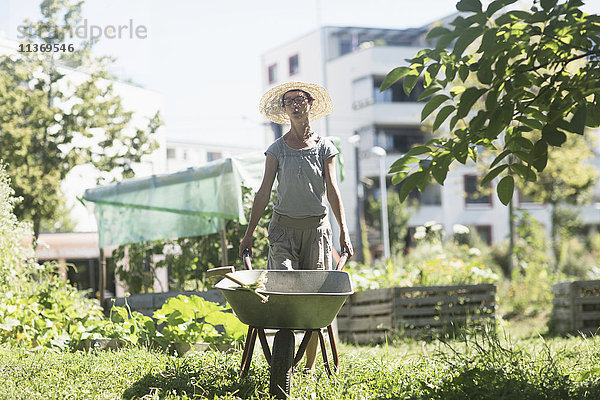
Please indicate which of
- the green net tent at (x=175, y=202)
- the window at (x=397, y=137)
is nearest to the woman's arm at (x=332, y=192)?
the green net tent at (x=175, y=202)

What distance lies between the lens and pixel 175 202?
7.94m

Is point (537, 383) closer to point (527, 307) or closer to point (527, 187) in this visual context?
point (527, 307)

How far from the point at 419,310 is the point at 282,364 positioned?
14.8 ft

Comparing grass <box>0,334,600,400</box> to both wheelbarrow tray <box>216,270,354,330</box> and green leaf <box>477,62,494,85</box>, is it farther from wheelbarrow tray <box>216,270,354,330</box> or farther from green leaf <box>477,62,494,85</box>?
green leaf <box>477,62,494,85</box>

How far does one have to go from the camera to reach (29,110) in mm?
13211

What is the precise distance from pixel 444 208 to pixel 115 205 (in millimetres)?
29817

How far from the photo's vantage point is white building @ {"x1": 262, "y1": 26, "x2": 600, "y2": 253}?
3553 centimetres

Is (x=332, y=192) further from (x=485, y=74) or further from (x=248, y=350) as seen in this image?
(x=485, y=74)

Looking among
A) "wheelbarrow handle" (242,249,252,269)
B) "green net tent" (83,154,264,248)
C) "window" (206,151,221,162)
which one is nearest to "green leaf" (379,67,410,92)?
"wheelbarrow handle" (242,249,252,269)

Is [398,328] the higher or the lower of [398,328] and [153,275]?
the lower

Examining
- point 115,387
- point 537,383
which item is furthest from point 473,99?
point 115,387

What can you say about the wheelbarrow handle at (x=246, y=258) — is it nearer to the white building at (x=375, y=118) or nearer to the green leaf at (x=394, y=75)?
the green leaf at (x=394, y=75)

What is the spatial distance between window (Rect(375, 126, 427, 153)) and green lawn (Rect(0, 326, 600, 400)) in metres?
31.2

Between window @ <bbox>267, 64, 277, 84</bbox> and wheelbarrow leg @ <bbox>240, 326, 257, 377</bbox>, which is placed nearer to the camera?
wheelbarrow leg @ <bbox>240, 326, 257, 377</bbox>
